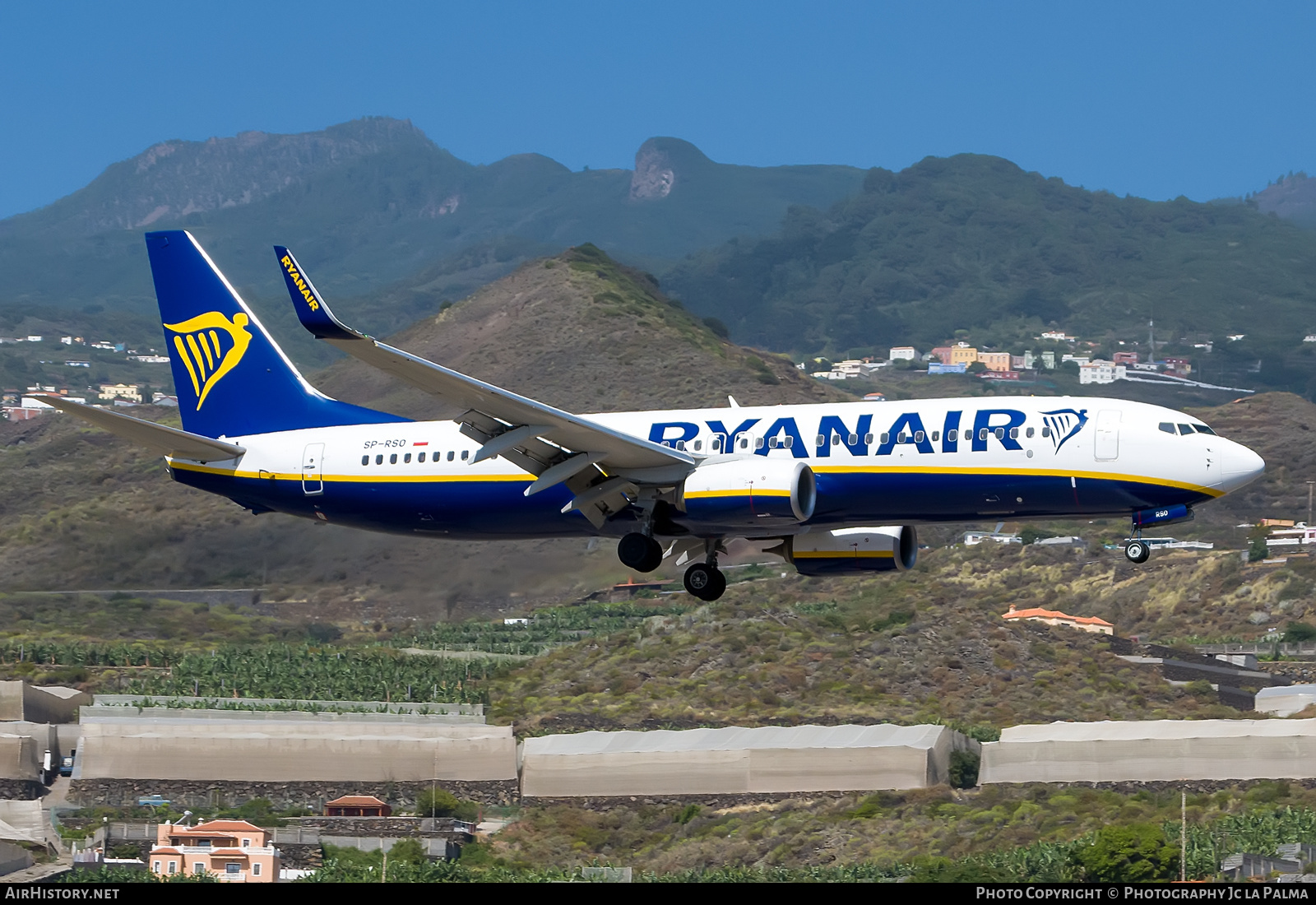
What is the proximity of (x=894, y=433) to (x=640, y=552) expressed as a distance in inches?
285

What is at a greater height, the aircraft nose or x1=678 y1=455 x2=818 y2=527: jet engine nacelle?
the aircraft nose

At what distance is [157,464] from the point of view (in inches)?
6476

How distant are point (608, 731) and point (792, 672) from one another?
1916 centimetres

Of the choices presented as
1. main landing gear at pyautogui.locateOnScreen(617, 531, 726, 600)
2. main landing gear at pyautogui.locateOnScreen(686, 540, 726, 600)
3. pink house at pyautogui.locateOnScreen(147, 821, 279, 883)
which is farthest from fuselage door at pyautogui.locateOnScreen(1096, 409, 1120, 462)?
pink house at pyautogui.locateOnScreen(147, 821, 279, 883)

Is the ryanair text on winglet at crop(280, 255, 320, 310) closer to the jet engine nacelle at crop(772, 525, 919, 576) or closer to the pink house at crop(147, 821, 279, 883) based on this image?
the jet engine nacelle at crop(772, 525, 919, 576)

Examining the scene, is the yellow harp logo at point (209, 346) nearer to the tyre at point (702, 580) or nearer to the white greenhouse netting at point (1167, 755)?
the tyre at point (702, 580)

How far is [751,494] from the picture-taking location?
140ft

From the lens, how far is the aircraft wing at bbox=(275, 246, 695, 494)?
128 ft

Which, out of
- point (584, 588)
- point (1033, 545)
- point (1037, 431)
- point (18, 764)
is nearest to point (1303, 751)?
point (584, 588)

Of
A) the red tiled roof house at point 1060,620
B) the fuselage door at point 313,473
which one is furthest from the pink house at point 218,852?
the red tiled roof house at point 1060,620

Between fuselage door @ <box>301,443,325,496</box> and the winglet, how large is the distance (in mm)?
9347

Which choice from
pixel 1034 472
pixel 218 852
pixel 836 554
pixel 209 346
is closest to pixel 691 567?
pixel 836 554
